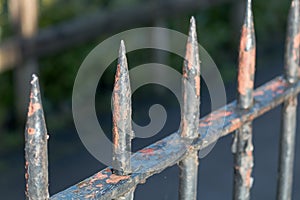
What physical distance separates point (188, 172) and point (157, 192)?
2760 mm

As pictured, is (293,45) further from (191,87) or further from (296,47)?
(191,87)

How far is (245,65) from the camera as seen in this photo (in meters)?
2.01

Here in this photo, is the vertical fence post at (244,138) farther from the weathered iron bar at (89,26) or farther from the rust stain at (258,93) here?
the weathered iron bar at (89,26)

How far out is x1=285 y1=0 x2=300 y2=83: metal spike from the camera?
2158mm

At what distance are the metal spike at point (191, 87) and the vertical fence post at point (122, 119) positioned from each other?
22 cm

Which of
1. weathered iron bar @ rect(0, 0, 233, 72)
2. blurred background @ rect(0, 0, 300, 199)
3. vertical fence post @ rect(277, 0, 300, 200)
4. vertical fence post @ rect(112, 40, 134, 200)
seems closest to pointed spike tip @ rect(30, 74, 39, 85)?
vertical fence post @ rect(112, 40, 134, 200)

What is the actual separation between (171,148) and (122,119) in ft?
0.77

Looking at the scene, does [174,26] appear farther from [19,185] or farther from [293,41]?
[293,41]

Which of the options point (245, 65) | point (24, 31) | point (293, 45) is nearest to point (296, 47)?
point (293, 45)

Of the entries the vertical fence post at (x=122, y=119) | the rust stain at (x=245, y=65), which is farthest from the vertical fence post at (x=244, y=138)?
the vertical fence post at (x=122, y=119)

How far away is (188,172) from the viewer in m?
1.81

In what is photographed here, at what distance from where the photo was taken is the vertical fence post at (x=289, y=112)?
Answer: 7.12 ft

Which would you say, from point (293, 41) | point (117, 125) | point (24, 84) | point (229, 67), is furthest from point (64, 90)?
point (117, 125)

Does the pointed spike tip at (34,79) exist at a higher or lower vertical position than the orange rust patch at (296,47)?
lower
